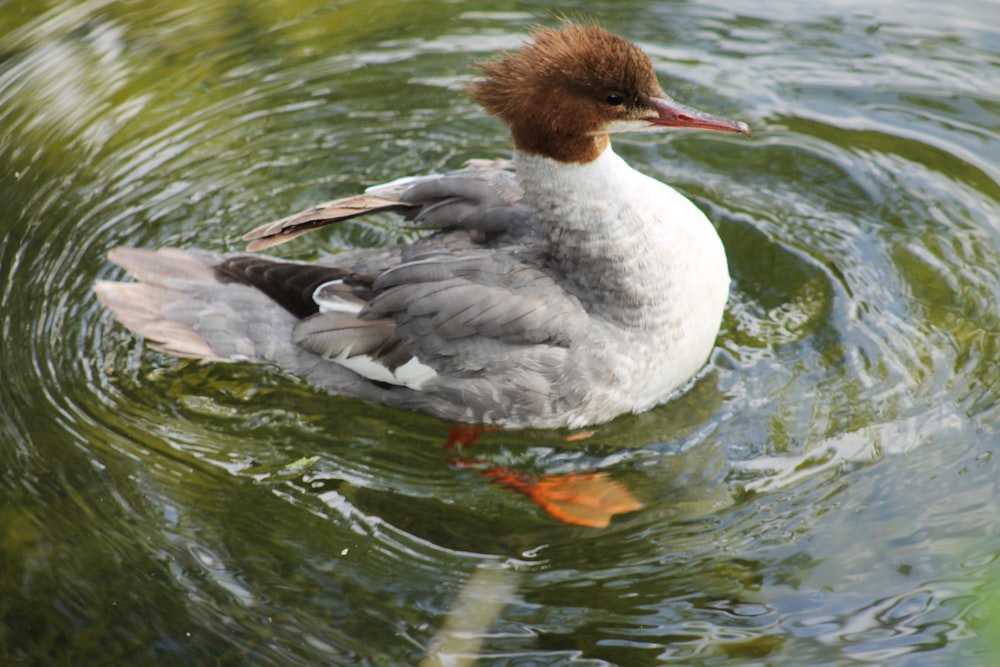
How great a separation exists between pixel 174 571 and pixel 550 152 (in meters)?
2.05

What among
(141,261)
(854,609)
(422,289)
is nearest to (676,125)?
(422,289)

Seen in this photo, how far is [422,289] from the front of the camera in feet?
14.1

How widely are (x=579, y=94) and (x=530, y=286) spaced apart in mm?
759

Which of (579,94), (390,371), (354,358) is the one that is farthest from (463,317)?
(579,94)

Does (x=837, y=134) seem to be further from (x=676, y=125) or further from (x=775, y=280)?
(x=676, y=125)

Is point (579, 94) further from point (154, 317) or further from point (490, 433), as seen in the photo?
point (154, 317)

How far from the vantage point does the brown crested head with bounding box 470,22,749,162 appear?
395 cm

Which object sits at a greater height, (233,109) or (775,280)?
(233,109)

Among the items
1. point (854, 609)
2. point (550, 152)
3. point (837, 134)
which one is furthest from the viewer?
point (837, 134)

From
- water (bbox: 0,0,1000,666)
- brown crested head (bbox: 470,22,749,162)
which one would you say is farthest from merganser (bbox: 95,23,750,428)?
water (bbox: 0,0,1000,666)

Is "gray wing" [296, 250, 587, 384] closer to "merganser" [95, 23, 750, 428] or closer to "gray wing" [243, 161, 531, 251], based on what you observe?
"merganser" [95, 23, 750, 428]

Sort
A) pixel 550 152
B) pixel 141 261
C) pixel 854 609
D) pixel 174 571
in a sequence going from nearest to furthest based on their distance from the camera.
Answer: pixel 854 609 → pixel 174 571 → pixel 550 152 → pixel 141 261

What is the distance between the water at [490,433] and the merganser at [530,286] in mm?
264

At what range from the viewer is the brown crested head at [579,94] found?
3.95 meters
